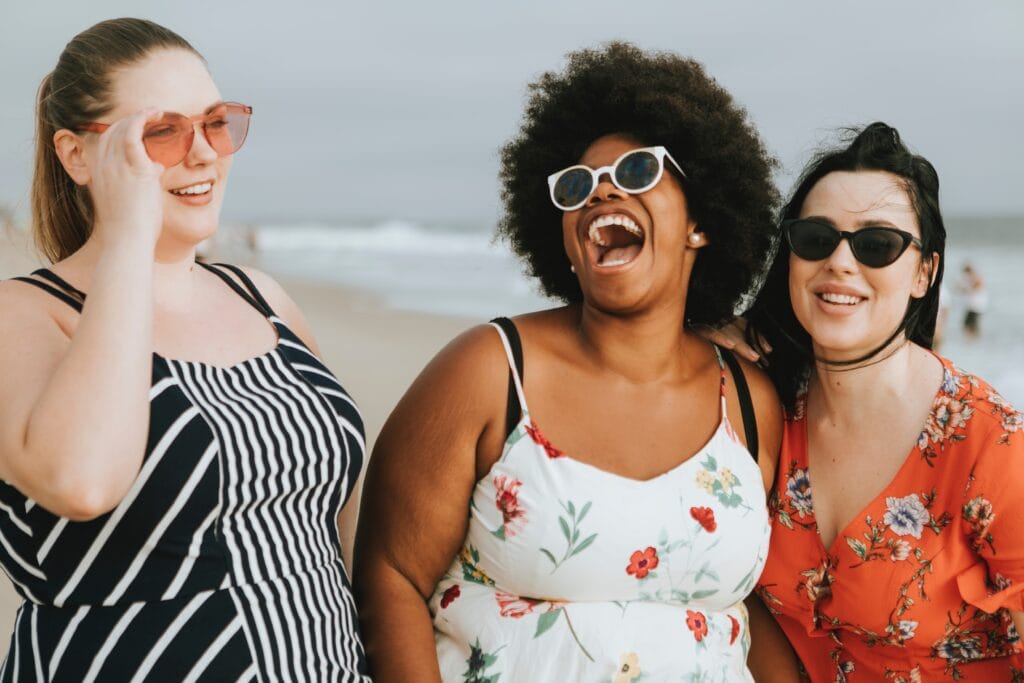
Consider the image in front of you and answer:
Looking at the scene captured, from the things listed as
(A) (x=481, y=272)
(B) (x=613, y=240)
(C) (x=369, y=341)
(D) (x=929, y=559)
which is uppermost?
(B) (x=613, y=240)

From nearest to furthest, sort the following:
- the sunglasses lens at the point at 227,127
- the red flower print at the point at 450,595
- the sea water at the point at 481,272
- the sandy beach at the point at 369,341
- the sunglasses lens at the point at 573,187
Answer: the sunglasses lens at the point at 227,127 → the red flower print at the point at 450,595 → the sunglasses lens at the point at 573,187 → the sandy beach at the point at 369,341 → the sea water at the point at 481,272

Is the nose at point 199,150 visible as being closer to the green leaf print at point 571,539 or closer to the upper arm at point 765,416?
the green leaf print at point 571,539

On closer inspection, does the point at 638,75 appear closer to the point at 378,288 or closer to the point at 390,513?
the point at 390,513

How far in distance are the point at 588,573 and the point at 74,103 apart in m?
1.74

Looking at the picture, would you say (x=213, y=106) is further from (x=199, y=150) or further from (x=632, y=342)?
(x=632, y=342)

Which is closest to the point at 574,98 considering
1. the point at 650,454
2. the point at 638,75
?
the point at 638,75

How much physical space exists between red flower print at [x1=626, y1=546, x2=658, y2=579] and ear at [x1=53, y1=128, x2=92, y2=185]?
5.57 ft

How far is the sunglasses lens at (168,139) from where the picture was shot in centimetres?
228

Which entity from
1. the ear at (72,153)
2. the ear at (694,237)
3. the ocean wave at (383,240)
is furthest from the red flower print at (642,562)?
the ocean wave at (383,240)

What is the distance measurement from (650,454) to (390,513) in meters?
0.77

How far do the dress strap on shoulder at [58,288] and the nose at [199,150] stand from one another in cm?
40

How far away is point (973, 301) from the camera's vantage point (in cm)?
1688

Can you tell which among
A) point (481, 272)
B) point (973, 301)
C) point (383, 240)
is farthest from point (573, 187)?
point (383, 240)

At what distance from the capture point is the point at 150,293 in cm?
211
